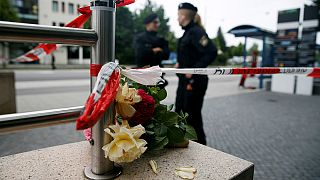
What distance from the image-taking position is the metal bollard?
0.81 metres

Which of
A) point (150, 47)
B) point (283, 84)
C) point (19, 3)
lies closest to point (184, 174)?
point (150, 47)

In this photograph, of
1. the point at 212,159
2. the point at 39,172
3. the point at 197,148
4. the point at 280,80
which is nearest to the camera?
the point at 39,172

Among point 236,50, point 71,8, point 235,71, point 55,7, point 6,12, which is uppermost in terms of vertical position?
point 71,8

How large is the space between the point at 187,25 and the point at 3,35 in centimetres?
266

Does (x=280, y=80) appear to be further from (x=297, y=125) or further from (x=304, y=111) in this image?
(x=297, y=125)

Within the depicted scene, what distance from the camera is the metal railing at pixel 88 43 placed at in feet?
2.26

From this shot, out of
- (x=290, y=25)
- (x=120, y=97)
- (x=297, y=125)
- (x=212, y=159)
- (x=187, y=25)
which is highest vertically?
(x=290, y=25)

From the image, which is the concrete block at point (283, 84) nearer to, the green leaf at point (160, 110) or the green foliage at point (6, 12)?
the green leaf at point (160, 110)

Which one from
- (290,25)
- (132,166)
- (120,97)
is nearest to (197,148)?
(132,166)

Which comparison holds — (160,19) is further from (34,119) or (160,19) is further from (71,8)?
(34,119)

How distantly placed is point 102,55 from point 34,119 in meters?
0.30

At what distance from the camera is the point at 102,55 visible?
829mm

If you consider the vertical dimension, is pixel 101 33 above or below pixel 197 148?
above

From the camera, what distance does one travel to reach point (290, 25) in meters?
10.9
